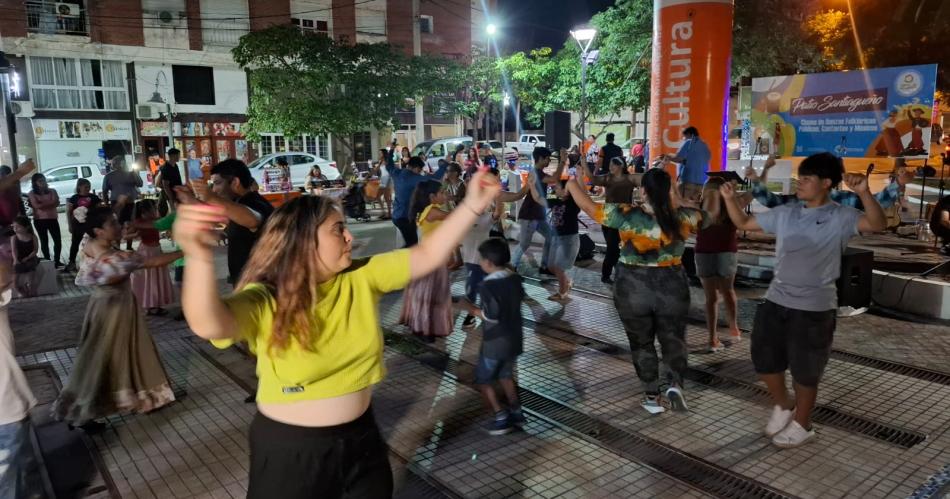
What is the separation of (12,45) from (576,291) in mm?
27949

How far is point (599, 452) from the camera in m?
4.41

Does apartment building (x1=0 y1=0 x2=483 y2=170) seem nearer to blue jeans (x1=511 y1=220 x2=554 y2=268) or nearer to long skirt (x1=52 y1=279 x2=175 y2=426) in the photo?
blue jeans (x1=511 y1=220 x2=554 y2=268)

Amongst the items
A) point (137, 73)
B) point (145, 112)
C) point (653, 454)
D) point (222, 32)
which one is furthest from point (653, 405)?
point (222, 32)

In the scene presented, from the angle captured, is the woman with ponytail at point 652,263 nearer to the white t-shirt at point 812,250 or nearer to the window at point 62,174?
the white t-shirt at point 812,250

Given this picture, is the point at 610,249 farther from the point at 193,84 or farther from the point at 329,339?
the point at 193,84

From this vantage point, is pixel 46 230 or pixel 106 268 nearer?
pixel 106 268

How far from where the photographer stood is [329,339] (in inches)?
86.7

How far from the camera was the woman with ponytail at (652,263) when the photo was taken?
4.62 m

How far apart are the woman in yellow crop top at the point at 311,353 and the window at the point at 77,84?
31.1 m

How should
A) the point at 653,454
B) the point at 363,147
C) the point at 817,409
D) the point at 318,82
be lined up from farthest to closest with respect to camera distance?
the point at 363,147 < the point at 318,82 < the point at 817,409 < the point at 653,454

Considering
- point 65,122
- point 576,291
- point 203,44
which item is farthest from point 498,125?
point 576,291

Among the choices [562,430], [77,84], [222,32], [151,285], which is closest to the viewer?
[562,430]

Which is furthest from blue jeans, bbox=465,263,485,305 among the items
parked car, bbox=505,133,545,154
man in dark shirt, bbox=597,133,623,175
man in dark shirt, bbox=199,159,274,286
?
parked car, bbox=505,133,545,154

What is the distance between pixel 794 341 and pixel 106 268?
14.8 ft
